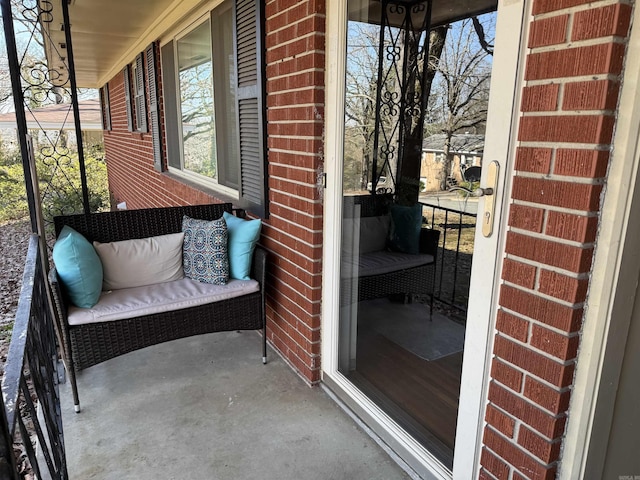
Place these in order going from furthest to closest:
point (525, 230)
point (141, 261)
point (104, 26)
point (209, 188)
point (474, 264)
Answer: point (104, 26) < point (209, 188) < point (141, 261) < point (474, 264) < point (525, 230)

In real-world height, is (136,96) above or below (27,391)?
above

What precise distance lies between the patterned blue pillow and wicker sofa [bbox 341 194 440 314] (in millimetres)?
750

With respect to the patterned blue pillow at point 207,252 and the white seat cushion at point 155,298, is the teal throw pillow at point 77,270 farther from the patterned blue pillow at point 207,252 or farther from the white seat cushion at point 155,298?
the patterned blue pillow at point 207,252

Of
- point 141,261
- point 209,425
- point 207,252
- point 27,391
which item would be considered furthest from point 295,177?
point 27,391

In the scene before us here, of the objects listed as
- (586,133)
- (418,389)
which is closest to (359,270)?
(418,389)

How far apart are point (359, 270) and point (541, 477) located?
1196 mm

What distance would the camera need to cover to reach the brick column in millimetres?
2084

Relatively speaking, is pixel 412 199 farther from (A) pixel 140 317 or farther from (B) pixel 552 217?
(A) pixel 140 317

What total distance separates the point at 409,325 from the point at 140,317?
1.36 m

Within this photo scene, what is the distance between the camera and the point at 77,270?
85.4 inches

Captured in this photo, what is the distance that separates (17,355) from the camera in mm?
1027

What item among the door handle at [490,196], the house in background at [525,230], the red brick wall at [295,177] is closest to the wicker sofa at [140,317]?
the red brick wall at [295,177]

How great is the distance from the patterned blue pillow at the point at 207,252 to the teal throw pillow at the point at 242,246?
4cm

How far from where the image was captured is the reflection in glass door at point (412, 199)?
1586 millimetres
